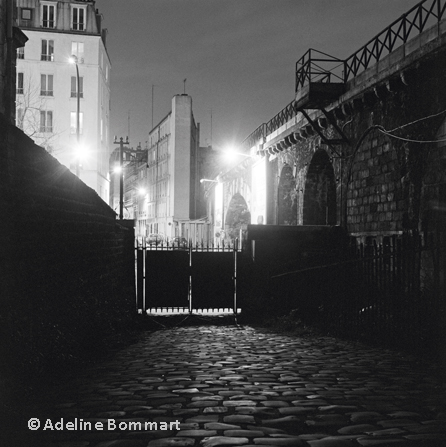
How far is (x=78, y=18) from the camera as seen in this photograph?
4991 cm

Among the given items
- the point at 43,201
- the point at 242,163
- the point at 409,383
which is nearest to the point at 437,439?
the point at 409,383

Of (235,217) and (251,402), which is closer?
(251,402)

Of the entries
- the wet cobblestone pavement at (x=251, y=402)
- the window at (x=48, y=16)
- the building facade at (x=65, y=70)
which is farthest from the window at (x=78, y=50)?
the wet cobblestone pavement at (x=251, y=402)

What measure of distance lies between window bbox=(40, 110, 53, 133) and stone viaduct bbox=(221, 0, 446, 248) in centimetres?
3194

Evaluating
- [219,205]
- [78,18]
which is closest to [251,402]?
[219,205]

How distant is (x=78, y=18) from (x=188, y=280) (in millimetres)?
42808

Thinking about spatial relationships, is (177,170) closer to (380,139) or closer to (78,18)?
(78,18)

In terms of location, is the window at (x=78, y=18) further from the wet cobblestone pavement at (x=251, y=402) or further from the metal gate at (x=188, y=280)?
the wet cobblestone pavement at (x=251, y=402)

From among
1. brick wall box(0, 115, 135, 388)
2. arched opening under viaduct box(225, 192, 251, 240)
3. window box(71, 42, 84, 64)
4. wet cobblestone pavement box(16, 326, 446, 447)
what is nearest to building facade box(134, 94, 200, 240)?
arched opening under viaduct box(225, 192, 251, 240)

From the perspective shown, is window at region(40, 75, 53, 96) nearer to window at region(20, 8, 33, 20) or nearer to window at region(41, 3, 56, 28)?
window at region(41, 3, 56, 28)

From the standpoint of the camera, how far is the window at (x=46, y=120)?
47.8 m

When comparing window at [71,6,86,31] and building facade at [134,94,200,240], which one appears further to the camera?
building facade at [134,94,200,240]

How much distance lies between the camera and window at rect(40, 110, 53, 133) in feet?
157

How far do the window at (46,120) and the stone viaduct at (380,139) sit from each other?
31938 millimetres
